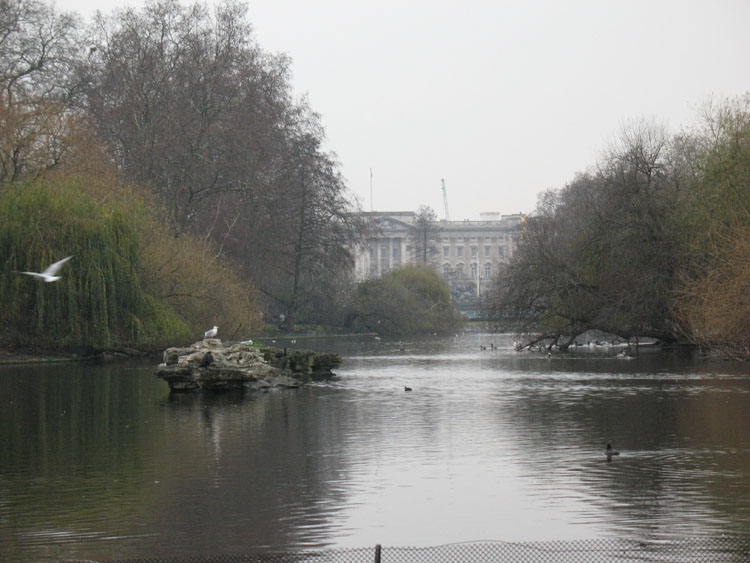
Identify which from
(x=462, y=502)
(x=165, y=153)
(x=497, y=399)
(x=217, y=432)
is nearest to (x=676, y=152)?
(x=165, y=153)

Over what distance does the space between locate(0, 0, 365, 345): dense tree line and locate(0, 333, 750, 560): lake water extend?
15.6 metres

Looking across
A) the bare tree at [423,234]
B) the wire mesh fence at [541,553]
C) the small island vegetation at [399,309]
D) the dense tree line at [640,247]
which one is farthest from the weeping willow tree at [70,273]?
the bare tree at [423,234]

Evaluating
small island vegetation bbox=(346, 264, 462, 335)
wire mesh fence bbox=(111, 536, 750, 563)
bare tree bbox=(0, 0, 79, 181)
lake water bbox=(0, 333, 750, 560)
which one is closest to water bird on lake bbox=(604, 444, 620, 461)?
lake water bbox=(0, 333, 750, 560)

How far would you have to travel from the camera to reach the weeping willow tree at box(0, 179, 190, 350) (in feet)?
130

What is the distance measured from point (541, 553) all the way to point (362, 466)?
6907 mm

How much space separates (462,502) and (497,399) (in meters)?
13.5

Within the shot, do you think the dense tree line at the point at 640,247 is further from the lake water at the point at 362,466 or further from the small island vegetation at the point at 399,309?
the small island vegetation at the point at 399,309

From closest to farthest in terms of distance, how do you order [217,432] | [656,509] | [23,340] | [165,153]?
[656,509], [217,432], [23,340], [165,153]

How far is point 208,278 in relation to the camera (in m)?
47.6

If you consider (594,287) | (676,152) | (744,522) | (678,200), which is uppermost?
(676,152)

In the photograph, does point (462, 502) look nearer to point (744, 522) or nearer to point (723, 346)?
point (744, 522)

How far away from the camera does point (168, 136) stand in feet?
169

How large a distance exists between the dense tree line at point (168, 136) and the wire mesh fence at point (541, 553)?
32026mm

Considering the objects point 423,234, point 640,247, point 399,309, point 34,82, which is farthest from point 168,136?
point 423,234
